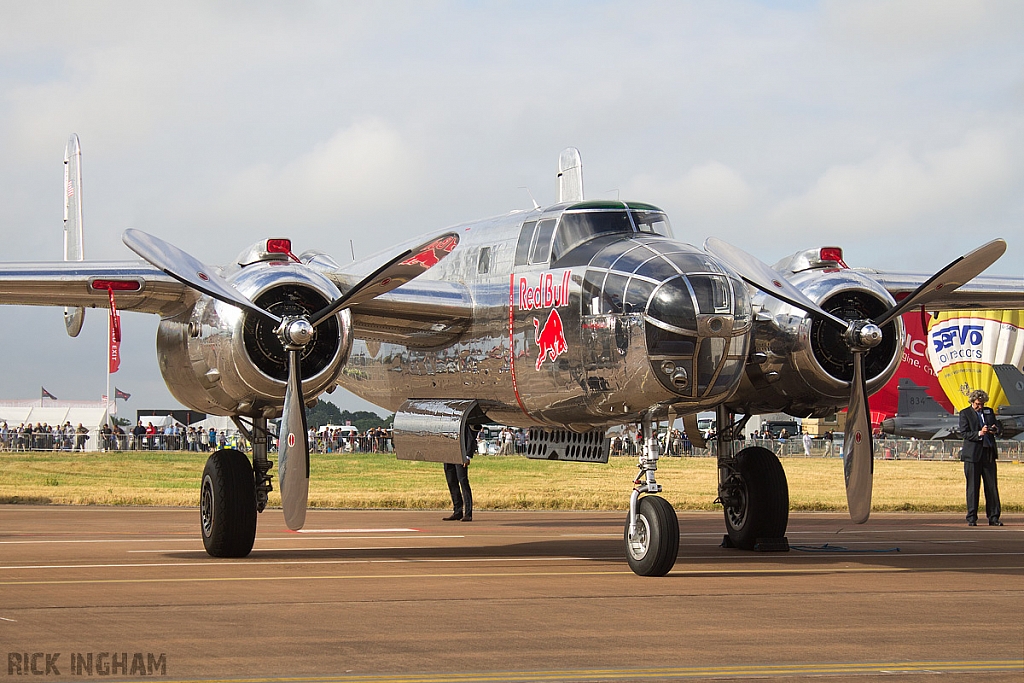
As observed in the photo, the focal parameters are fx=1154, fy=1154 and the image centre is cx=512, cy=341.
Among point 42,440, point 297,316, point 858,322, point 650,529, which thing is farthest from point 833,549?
point 42,440

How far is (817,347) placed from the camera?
1377 cm

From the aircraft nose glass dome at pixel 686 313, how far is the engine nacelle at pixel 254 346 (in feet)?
11.5

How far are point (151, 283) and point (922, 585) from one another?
8.81 m

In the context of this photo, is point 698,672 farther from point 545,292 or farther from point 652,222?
point 652,222

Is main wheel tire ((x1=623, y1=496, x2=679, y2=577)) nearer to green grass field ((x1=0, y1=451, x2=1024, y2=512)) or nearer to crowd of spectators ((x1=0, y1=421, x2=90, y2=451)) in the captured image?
green grass field ((x1=0, y1=451, x2=1024, y2=512))

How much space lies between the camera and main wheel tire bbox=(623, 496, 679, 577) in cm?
1108

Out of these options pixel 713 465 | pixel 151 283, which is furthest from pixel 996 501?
pixel 713 465

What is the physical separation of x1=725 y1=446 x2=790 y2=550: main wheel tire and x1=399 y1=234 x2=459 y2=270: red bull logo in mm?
4769

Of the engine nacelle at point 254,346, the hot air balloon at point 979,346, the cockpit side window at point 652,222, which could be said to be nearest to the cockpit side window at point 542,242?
the cockpit side window at point 652,222

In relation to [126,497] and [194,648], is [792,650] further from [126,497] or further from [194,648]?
[126,497]

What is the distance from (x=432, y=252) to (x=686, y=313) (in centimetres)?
315

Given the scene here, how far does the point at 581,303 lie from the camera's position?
12195mm

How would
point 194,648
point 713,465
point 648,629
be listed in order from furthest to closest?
1. point 713,465
2. point 648,629
3. point 194,648

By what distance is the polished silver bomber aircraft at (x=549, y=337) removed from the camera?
11469mm
